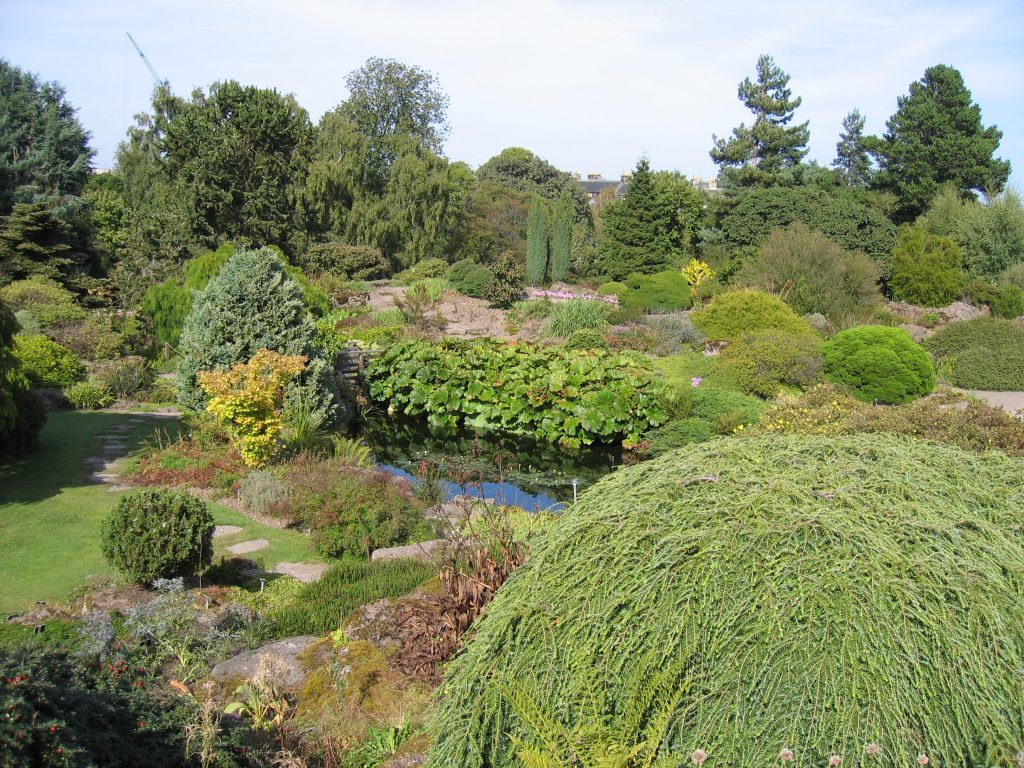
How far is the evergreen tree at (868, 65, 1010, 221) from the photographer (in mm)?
34281

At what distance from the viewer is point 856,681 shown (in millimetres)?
2545

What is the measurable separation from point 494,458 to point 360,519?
3.68 metres

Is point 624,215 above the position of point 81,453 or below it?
above

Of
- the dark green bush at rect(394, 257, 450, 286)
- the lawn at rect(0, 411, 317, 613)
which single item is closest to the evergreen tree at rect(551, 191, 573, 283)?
the dark green bush at rect(394, 257, 450, 286)

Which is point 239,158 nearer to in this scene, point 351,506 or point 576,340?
point 576,340

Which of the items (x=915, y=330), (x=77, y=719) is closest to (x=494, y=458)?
(x=77, y=719)

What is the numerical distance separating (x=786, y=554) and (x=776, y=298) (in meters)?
16.0

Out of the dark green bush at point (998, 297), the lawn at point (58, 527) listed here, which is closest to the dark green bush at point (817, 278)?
the dark green bush at point (998, 297)

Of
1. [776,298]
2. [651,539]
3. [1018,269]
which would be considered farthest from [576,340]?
[1018,269]

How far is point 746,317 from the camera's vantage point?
1714 cm

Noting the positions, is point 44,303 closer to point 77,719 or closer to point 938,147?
point 77,719

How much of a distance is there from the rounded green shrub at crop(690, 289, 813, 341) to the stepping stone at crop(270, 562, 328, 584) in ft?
38.7

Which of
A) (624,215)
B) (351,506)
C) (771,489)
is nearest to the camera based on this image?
(771,489)

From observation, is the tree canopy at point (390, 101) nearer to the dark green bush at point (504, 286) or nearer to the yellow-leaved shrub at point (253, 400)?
the dark green bush at point (504, 286)
